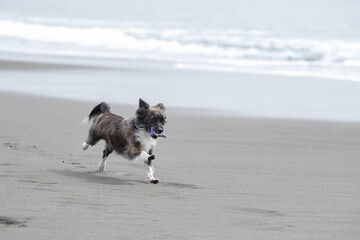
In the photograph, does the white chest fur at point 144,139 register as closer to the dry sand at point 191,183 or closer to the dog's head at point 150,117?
the dog's head at point 150,117

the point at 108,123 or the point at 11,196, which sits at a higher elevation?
the point at 108,123

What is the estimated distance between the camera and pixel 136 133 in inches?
290

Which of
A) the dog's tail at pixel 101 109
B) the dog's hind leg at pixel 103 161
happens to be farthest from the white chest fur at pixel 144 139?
the dog's tail at pixel 101 109

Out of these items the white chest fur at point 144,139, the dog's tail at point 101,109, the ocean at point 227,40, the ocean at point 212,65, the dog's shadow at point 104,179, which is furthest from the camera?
the ocean at point 227,40

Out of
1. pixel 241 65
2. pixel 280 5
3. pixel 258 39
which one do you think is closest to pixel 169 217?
pixel 241 65

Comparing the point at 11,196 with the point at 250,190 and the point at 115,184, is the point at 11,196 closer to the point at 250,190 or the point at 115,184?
the point at 115,184

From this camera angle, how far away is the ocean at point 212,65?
14.2 meters

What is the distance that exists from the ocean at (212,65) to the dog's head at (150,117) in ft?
17.1

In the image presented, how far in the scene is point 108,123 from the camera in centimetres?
784

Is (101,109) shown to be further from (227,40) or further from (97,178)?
(227,40)

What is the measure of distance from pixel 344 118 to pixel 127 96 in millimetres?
4521

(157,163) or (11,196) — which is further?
(157,163)

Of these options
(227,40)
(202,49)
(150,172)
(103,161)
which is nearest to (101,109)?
(103,161)

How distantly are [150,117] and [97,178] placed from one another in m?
0.81
